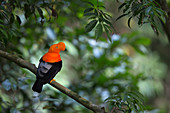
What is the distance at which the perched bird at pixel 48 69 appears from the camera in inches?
60.9

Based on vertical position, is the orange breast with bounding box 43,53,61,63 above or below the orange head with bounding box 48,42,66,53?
below

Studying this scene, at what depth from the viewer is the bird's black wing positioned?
1.54 metres

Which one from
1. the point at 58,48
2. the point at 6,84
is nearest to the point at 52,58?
the point at 58,48

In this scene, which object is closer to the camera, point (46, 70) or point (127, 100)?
point (127, 100)

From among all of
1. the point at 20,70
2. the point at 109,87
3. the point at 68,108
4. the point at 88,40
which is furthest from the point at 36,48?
the point at 109,87

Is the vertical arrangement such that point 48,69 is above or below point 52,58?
below

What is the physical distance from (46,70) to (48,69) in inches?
1.3

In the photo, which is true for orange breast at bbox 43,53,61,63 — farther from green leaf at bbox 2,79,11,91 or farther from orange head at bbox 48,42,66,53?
green leaf at bbox 2,79,11,91

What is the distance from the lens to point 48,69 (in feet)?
5.28

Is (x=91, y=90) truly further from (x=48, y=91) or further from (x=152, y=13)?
(x=152, y=13)

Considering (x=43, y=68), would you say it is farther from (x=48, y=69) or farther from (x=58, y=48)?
(x=58, y=48)

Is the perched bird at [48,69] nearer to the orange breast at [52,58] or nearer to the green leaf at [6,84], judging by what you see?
the orange breast at [52,58]

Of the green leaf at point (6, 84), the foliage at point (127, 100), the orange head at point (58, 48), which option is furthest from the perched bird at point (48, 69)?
the foliage at point (127, 100)

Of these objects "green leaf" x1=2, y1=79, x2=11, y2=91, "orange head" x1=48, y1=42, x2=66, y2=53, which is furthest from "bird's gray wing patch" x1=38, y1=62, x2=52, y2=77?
"green leaf" x1=2, y1=79, x2=11, y2=91
